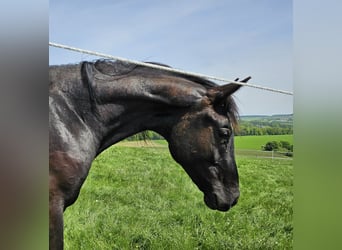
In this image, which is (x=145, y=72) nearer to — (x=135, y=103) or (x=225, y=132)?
(x=135, y=103)

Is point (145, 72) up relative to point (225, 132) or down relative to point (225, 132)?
up

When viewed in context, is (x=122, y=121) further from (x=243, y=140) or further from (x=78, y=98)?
(x=243, y=140)

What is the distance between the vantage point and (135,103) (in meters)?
1.52

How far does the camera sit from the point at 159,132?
1571 millimetres

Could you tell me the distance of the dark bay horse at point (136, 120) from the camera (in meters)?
1.43

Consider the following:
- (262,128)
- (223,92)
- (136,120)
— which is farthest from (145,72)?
(262,128)

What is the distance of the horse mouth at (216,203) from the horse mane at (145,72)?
0.30m

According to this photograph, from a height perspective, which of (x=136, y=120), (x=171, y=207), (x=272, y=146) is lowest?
(x=171, y=207)

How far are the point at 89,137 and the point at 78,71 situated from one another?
252mm

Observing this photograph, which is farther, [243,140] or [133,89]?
[243,140]

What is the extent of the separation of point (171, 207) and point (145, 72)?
0.56m
